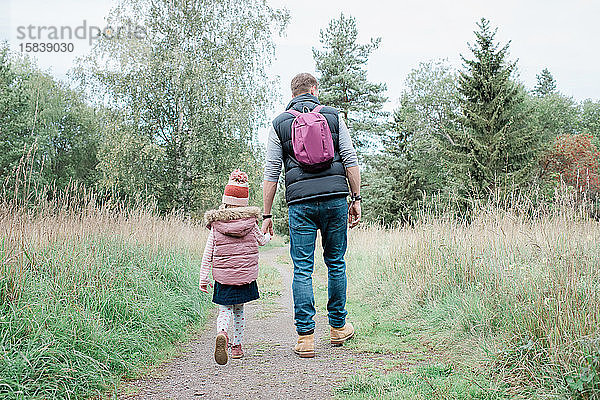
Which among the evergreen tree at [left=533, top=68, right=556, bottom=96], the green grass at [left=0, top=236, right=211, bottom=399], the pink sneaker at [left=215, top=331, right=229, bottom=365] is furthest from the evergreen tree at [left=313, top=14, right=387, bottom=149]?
the evergreen tree at [left=533, top=68, right=556, bottom=96]

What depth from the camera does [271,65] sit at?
21.4 metres

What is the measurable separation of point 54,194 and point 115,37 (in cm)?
1630

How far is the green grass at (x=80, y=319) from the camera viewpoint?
3.24 meters

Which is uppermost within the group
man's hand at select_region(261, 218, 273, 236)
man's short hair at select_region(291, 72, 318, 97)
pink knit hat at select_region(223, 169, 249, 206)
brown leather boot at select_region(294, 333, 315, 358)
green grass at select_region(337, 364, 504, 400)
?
man's short hair at select_region(291, 72, 318, 97)

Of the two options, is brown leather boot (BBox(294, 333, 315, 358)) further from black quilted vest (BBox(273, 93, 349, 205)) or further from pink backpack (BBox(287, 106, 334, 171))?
pink backpack (BBox(287, 106, 334, 171))

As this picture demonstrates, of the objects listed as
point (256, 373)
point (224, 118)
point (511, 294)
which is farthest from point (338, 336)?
point (224, 118)

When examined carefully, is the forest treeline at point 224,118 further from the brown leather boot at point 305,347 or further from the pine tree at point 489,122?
the brown leather boot at point 305,347

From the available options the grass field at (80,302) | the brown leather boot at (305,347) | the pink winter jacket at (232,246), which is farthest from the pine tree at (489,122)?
the brown leather boot at (305,347)

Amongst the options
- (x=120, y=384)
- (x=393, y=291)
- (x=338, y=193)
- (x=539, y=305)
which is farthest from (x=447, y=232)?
(x=120, y=384)

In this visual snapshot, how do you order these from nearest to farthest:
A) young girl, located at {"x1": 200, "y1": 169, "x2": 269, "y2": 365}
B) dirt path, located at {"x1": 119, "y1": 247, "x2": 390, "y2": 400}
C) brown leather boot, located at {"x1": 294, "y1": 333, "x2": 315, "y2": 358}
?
dirt path, located at {"x1": 119, "y1": 247, "x2": 390, "y2": 400} → brown leather boot, located at {"x1": 294, "y1": 333, "x2": 315, "y2": 358} → young girl, located at {"x1": 200, "y1": 169, "x2": 269, "y2": 365}

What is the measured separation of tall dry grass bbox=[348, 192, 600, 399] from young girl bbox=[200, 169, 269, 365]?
6.30 feet

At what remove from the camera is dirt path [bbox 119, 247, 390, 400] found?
3.58m

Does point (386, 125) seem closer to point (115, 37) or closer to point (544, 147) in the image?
point (544, 147)

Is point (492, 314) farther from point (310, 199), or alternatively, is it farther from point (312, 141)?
point (312, 141)
